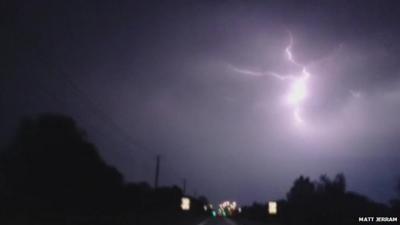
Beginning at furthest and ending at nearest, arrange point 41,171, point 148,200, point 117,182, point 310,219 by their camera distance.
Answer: point 148,200 < point 117,182 < point 310,219 < point 41,171

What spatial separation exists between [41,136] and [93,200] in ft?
32.5

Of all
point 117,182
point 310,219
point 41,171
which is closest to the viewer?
point 41,171

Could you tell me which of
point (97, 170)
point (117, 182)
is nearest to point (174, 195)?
point (117, 182)

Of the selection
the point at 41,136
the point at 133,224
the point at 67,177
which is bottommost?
the point at 133,224

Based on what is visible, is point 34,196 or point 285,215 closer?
point 34,196

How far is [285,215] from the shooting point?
8156cm

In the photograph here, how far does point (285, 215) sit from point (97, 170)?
31637mm

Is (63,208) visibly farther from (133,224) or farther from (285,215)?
(285,215)

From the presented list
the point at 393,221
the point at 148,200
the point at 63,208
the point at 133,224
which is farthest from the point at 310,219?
the point at 148,200

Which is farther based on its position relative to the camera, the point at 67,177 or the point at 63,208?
the point at 67,177

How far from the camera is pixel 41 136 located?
6031 centimetres

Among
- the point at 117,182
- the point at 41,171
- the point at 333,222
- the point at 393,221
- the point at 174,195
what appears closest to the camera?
the point at 393,221

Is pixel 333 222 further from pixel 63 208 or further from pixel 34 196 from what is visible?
pixel 34 196

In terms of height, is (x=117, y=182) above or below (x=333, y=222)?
above
